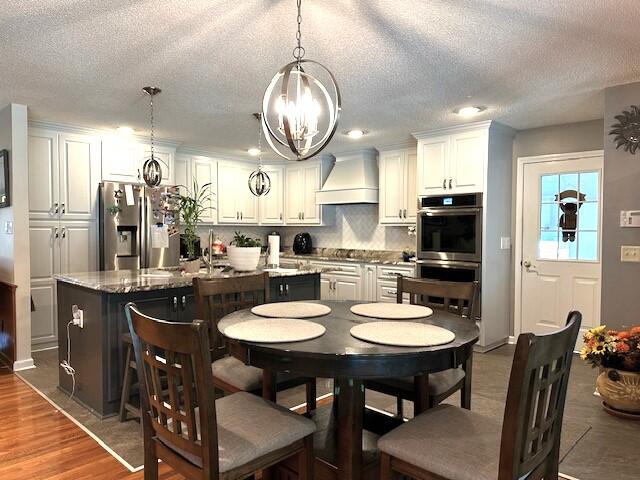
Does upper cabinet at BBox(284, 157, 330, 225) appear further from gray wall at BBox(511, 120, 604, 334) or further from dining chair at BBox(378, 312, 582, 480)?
dining chair at BBox(378, 312, 582, 480)

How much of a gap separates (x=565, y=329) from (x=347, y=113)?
10.1ft

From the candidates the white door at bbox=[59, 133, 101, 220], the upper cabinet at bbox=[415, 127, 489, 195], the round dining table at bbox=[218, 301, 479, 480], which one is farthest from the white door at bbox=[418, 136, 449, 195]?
the white door at bbox=[59, 133, 101, 220]

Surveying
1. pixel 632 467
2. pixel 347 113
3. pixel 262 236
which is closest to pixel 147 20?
pixel 347 113

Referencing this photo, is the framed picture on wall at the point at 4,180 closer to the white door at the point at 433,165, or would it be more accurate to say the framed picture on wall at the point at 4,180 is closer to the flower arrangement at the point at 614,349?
the white door at the point at 433,165

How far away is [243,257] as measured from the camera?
346 cm

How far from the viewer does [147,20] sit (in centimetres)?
230

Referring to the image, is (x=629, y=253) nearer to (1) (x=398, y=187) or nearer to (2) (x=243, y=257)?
(1) (x=398, y=187)

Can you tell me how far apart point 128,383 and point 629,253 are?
11.6 ft

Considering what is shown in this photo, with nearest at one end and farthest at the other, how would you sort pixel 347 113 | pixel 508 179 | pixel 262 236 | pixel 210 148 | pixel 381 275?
pixel 347 113 < pixel 508 179 < pixel 381 275 < pixel 210 148 < pixel 262 236

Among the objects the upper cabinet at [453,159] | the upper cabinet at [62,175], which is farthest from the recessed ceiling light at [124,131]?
the upper cabinet at [453,159]

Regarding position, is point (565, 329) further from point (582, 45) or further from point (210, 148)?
point (210, 148)

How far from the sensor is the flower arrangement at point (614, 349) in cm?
292

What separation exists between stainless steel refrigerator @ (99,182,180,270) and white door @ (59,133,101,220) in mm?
125

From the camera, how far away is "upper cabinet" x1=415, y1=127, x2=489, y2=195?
4430mm
